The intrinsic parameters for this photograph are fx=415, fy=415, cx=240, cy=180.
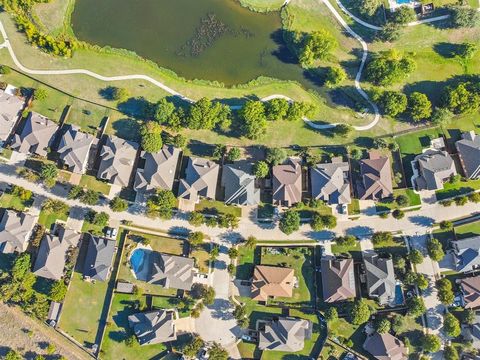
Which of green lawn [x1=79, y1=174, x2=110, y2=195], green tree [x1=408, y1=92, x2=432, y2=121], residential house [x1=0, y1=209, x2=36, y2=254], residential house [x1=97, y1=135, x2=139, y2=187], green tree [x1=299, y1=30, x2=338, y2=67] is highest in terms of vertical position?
green tree [x1=299, y1=30, x2=338, y2=67]

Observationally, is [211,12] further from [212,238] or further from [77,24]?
[212,238]

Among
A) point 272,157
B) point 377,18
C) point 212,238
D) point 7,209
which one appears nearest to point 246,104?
point 272,157

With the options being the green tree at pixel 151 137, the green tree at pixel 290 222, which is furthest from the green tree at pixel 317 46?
the green tree at pixel 151 137

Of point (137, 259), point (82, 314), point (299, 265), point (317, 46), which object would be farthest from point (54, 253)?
point (317, 46)

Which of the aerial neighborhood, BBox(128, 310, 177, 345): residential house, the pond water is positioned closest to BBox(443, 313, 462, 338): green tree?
the aerial neighborhood

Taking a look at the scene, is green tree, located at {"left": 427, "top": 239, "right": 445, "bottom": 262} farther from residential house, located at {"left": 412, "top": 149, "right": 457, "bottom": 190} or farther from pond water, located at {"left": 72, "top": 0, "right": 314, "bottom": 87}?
pond water, located at {"left": 72, "top": 0, "right": 314, "bottom": 87}

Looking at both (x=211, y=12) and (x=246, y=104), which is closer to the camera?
(x=246, y=104)

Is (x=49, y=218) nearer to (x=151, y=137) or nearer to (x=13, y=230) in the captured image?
(x=13, y=230)
